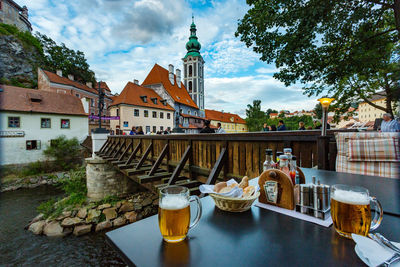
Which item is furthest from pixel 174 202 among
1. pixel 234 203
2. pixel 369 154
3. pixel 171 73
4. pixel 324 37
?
pixel 171 73

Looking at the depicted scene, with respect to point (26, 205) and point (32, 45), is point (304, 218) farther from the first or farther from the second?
point (32, 45)

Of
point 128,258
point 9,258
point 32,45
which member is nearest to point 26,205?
point 9,258

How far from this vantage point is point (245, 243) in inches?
26.0

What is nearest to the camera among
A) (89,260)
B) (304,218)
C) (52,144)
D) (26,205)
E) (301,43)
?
(304,218)

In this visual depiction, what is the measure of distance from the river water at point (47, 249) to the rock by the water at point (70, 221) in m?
0.67

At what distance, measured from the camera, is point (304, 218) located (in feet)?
2.83

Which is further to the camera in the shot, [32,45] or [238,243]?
[32,45]

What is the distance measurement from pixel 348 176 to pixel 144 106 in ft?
95.2

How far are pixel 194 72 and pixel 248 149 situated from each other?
44326mm

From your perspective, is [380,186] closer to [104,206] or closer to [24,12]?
[104,206]

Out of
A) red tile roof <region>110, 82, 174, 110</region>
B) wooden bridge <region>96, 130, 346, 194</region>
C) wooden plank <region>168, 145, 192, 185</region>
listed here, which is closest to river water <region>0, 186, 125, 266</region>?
wooden bridge <region>96, 130, 346, 194</region>

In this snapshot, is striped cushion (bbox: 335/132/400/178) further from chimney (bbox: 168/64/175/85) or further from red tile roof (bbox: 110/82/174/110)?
chimney (bbox: 168/64/175/85)

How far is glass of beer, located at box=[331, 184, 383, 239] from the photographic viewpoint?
2.30ft

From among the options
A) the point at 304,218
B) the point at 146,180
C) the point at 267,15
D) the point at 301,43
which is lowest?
the point at 146,180
